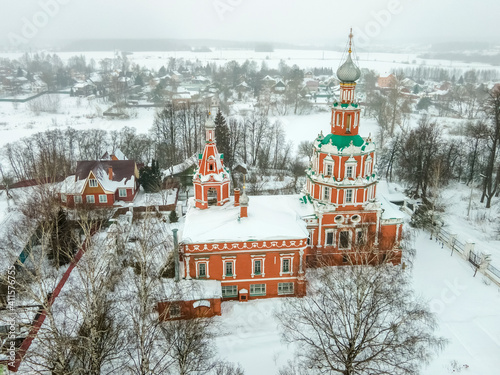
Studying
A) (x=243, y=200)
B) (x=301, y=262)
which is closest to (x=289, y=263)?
(x=301, y=262)

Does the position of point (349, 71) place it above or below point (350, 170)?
above

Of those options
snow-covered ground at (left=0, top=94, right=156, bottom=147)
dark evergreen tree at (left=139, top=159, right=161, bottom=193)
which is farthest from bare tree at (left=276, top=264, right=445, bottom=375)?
snow-covered ground at (left=0, top=94, right=156, bottom=147)

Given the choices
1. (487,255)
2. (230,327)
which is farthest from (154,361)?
(487,255)

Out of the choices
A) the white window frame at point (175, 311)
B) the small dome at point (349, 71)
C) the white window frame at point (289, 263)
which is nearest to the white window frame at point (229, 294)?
the white window frame at point (289, 263)

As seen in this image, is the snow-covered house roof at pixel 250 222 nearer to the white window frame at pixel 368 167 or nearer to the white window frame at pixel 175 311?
the white window frame at pixel 175 311

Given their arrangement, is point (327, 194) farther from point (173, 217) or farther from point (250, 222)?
point (173, 217)

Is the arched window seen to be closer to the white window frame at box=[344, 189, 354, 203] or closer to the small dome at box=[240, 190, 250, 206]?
the small dome at box=[240, 190, 250, 206]
